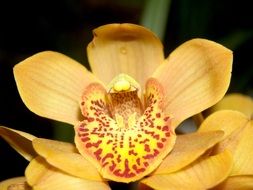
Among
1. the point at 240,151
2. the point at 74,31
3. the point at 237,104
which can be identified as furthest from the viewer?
the point at 74,31

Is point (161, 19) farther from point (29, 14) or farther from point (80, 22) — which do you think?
point (80, 22)

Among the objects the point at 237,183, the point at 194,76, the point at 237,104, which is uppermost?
the point at 194,76

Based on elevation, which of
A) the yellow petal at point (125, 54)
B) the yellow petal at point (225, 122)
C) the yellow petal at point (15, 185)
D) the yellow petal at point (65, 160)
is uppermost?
the yellow petal at point (125, 54)

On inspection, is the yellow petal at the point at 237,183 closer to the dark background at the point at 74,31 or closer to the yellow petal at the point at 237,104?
the yellow petal at the point at 237,104

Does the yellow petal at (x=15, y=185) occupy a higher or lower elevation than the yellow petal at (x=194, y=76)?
lower

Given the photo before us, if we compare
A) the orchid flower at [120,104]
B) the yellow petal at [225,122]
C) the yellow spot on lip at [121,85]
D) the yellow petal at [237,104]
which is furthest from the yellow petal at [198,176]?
the yellow petal at [237,104]

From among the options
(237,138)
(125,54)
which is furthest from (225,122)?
(125,54)

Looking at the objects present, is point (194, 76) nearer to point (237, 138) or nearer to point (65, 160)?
point (237, 138)
